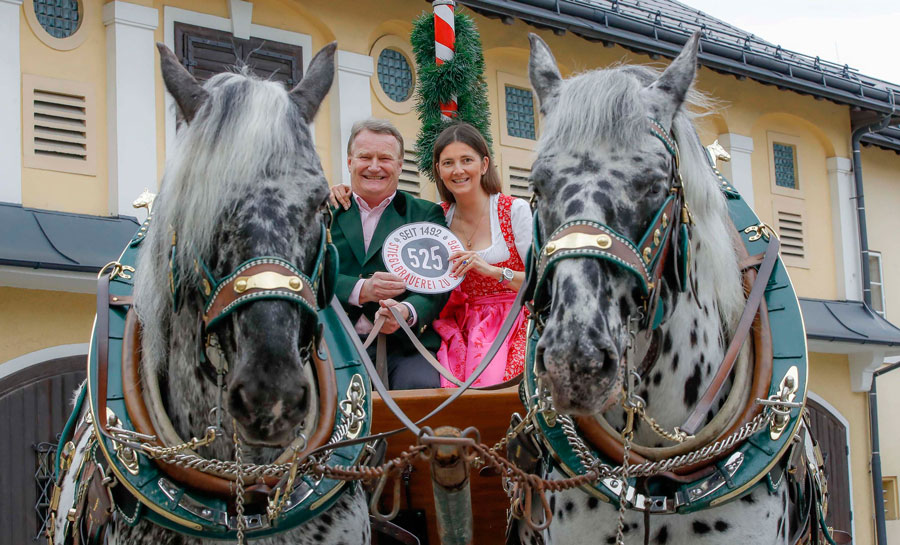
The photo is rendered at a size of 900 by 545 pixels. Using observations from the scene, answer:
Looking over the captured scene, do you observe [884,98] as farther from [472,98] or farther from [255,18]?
[472,98]

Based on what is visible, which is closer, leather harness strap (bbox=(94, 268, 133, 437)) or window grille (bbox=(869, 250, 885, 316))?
leather harness strap (bbox=(94, 268, 133, 437))

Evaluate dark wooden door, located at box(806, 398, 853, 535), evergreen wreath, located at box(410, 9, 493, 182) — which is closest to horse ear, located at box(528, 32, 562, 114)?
evergreen wreath, located at box(410, 9, 493, 182)

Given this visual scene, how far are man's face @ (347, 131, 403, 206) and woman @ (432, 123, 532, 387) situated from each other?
0.65 feet

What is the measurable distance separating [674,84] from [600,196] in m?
0.49

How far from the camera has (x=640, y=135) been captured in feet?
8.80

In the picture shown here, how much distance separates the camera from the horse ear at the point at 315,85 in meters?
2.97

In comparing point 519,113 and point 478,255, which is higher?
point 519,113

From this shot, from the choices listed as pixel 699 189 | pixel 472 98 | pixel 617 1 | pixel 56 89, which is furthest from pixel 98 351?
pixel 617 1

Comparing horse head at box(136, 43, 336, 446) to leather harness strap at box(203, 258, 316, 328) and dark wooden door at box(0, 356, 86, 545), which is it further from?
dark wooden door at box(0, 356, 86, 545)

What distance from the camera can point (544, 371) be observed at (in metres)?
2.40

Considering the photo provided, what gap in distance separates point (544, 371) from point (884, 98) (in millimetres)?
12995

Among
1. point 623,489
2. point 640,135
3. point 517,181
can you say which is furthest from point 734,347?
point 517,181

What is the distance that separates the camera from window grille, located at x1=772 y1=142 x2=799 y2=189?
14148 mm

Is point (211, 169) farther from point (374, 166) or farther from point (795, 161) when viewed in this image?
point (795, 161)
